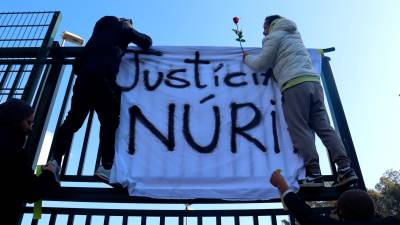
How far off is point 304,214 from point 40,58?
123 inches

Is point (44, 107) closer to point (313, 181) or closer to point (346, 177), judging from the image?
point (313, 181)

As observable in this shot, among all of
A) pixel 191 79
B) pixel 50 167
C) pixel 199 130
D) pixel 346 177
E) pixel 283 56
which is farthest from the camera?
pixel 191 79

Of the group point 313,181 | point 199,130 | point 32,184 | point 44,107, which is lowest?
point 32,184

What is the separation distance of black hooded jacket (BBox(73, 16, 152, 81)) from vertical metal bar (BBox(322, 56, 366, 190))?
6.87 feet

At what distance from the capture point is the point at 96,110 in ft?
12.9

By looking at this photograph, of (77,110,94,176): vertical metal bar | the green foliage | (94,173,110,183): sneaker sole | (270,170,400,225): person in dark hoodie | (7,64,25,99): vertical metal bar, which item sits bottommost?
(270,170,400,225): person in dark hoodie

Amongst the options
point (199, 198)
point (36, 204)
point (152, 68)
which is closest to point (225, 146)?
point (199, 198)

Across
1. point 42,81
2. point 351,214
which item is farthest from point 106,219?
point 351,214

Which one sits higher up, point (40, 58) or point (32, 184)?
point (40, 58)

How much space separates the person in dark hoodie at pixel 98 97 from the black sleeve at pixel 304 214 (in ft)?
5.65

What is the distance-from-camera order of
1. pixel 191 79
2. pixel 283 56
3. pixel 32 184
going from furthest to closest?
pixel 191 79 < pixel 283 56 < pixel 32 184

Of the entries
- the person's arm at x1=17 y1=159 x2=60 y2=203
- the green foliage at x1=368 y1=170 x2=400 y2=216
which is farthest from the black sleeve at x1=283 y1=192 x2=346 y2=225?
the green foliage at x1=368 y1=170 x2=400 y2=216

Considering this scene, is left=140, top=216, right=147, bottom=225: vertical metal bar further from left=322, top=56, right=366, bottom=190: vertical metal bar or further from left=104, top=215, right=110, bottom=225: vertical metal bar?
left=322, top=56, right=366, bottom=190: vertical metal bar

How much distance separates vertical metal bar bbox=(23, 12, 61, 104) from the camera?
390 centimetres
